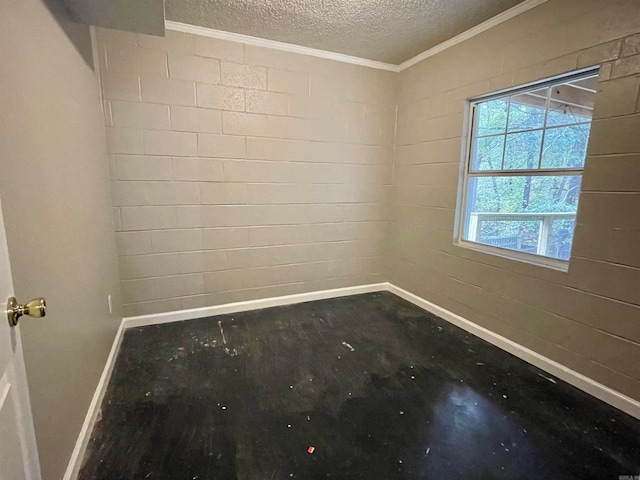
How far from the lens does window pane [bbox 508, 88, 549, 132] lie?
241cm

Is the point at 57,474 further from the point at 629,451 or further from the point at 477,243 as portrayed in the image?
the point at 477,243

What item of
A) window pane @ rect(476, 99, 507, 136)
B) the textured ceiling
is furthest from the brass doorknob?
window pane @ rect(476, 99, 507, 136)

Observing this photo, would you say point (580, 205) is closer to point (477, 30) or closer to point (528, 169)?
point (528, 169)

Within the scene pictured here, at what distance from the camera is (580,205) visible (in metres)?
2.10

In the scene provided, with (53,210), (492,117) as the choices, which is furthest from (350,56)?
(53,210)

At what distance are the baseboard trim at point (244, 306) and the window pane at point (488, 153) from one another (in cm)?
182

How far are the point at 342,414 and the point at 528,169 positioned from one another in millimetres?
2254

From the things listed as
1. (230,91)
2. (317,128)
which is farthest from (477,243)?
(230,91)

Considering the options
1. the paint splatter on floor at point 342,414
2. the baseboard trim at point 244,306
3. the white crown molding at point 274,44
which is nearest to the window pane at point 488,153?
the white crown molding at point 274,44

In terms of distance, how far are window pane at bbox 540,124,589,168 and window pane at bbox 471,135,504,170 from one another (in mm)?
383

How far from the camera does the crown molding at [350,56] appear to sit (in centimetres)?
244

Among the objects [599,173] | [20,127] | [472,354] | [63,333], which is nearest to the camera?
[20,127]

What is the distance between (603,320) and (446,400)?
1.11m

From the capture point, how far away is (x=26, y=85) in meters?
1.23
